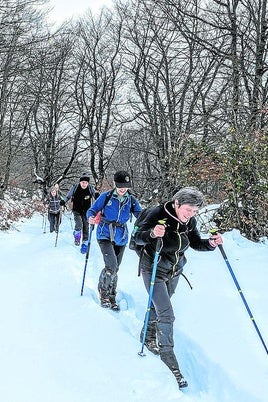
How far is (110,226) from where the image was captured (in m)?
6.09

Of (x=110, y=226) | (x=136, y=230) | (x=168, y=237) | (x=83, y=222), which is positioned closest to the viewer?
(x=168, y=237)

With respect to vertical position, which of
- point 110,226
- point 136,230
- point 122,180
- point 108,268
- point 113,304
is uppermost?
point 122,180

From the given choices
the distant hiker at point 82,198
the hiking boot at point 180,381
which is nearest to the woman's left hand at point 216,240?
the hiking boot at point 180,381

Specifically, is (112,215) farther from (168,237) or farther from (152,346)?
(152,346)

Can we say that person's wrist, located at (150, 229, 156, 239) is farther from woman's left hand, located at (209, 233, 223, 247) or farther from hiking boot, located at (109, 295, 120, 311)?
hiking boot, located at (109, 295, 120, 311)

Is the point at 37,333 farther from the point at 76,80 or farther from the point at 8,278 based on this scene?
the point at 76,80

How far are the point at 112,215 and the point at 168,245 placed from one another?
6.57 ft

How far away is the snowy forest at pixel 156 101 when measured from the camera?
10.2 metres

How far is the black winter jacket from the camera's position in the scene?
4238mm

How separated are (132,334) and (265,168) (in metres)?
5.72

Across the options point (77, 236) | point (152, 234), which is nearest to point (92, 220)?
point (152, 234)

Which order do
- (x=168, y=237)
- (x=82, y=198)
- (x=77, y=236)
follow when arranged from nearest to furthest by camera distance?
1. (x=168, y=237)
2. (x=82, y=198)
3. (x=77, y=236)

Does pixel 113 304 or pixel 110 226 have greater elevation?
pixel 110 226

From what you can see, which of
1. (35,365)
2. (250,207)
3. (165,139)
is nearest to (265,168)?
(250,207)
